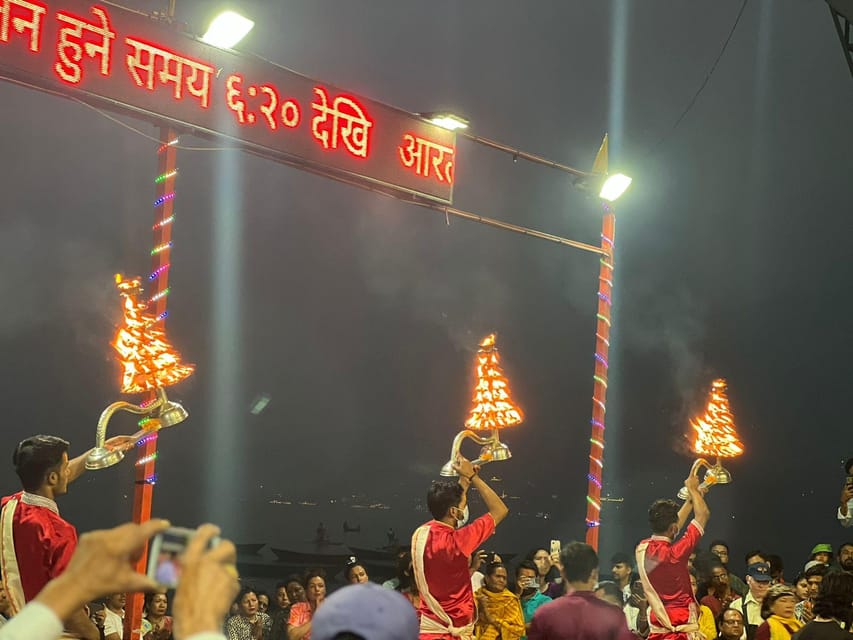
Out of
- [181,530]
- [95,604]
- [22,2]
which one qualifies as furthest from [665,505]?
[181,530]

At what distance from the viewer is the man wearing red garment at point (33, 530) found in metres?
5.61

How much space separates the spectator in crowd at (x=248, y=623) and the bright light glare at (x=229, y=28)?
18.4 ft

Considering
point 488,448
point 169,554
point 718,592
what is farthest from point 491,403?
point 169,554

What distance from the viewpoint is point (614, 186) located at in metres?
12.1

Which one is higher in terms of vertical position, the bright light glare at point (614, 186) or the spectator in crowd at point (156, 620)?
the bright light glare at point (614, 186)

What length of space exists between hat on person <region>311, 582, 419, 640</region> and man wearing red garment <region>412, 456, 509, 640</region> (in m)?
5.57

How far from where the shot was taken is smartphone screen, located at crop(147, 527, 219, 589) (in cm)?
189

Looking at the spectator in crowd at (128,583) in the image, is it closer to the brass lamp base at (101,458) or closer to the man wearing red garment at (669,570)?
the brass lamp base at (101,458)

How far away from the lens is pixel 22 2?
834cm

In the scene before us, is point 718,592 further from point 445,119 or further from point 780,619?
point 445,119

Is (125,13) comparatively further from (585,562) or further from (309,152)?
(585,562)

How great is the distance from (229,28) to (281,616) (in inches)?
237

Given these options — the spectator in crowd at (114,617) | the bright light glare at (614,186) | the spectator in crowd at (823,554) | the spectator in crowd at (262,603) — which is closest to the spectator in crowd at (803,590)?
the spectator in crowd at (823,554)

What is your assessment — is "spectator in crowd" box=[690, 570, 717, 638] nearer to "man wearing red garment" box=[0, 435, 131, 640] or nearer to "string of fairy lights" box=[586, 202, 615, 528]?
"string of fairy lights" box=[586, 202, 615, 528]
